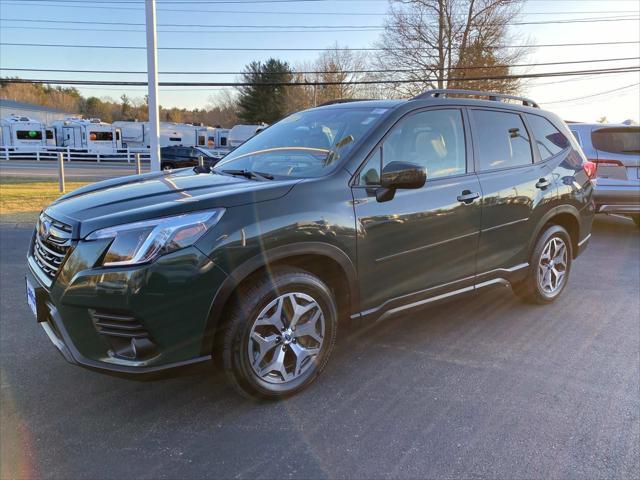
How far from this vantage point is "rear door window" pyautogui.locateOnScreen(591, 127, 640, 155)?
25.6 ft

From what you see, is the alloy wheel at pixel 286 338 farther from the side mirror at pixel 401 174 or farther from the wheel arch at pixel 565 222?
the wheel arch at pixel 565 222

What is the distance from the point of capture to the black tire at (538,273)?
4438 millimetres

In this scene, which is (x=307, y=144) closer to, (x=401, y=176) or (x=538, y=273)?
(x=401, y=176)

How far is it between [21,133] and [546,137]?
40317mm

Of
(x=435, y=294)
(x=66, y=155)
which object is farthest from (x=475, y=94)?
(x=66, y=155)

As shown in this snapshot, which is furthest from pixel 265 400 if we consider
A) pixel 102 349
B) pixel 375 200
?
pixel 375 200

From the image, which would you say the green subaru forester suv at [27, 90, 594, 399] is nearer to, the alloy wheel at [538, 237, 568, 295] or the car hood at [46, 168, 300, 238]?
the car hood at [46, 168, 300, 238]

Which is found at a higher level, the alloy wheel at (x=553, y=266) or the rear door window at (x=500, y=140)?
the rear door window at (x=500, y=140)

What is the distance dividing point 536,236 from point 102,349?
12.1ft

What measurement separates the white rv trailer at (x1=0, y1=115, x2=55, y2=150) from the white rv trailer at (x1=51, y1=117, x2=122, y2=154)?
1.75 m

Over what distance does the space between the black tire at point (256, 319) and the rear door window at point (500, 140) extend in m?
1.83

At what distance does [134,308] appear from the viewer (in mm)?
2377

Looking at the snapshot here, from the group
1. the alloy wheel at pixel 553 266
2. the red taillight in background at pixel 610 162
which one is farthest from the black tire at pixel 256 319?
the red taillight in background at pixel 610 162

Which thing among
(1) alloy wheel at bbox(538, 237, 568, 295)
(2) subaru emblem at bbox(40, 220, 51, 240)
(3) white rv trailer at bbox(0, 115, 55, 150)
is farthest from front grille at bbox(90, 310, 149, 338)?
(3) white rv trailer at bbox(0, 115, 55, 150)
